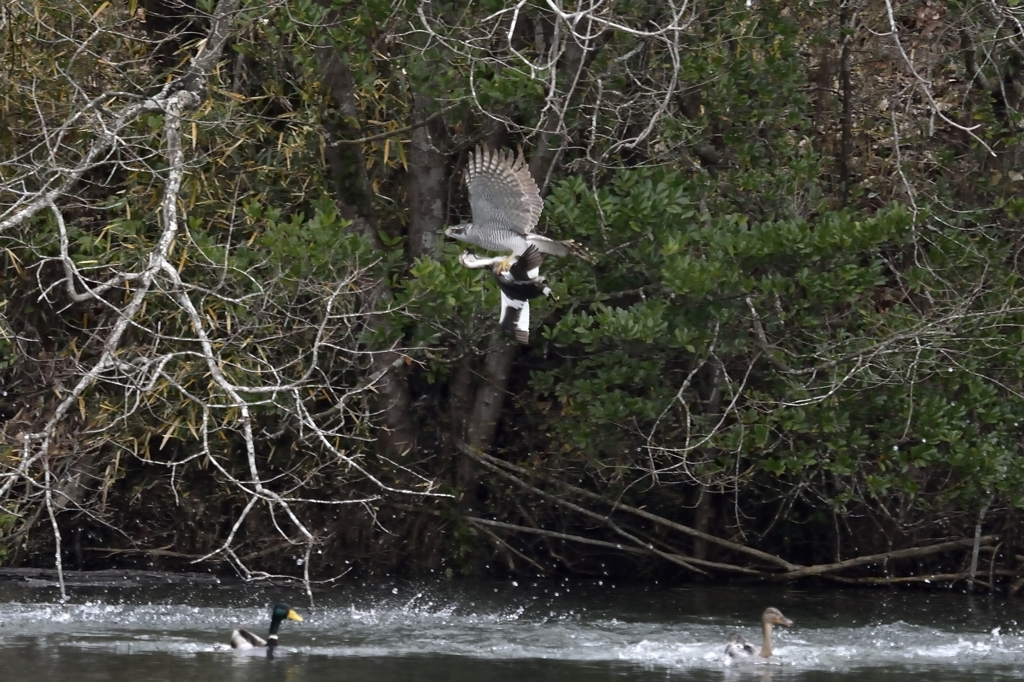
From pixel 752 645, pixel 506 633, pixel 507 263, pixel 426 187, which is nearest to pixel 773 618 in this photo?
pixel 752 645

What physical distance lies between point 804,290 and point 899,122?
162 centimetres

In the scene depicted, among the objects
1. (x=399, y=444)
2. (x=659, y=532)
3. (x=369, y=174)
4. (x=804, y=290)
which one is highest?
(x=369, y=174)

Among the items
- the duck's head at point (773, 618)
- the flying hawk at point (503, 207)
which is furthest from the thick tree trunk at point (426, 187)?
the duck's head at point (773, 618)

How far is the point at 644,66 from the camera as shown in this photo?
375 inches

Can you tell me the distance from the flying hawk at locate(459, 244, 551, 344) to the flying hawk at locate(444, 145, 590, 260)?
0.20 ft

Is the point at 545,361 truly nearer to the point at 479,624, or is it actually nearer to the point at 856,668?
the point at 479,624

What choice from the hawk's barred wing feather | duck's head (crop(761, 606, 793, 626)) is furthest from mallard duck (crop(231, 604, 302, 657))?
duck's head (crop(761, 606, 793, 626))

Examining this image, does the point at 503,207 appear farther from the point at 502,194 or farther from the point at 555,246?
the point at 555,246

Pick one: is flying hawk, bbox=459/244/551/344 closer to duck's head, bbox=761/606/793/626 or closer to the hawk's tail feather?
the hawk's tail feather

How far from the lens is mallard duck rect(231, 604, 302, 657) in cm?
843

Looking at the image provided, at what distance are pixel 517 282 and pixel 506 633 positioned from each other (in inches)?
84.8

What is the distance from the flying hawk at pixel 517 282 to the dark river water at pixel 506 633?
185cm

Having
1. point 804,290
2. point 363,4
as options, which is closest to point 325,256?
point 363,4

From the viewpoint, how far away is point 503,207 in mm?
8375
